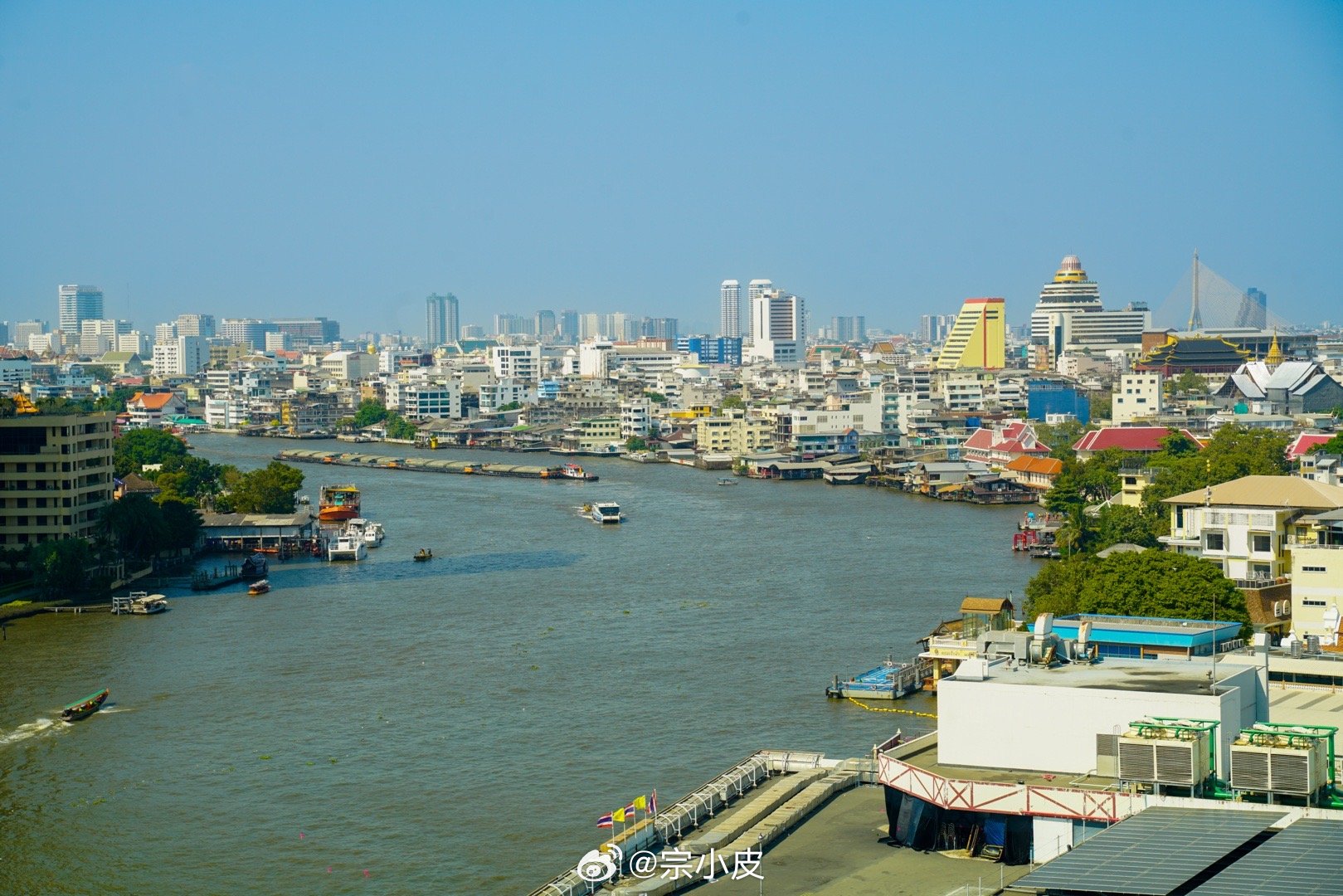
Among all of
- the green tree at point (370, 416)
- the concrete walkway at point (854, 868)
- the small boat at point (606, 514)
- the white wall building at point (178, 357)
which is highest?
the white wall building at point (178, 357)

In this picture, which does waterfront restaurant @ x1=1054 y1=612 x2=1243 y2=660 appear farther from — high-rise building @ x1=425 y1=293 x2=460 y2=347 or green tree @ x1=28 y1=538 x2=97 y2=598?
high-rise building @ x1=425 y1=293 x2=460 y2=347

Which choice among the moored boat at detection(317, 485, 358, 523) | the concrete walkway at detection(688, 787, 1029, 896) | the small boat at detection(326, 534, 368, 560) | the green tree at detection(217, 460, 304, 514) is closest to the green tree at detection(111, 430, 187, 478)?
the moored boat at detection(317, 485, 358, 523)

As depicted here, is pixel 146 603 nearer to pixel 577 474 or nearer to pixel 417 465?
pixel 577 474

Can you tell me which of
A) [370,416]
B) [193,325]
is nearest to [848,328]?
[193,325]

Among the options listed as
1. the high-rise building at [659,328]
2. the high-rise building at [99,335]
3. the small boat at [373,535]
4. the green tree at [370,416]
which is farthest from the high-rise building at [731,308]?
the small boat at [373,535]

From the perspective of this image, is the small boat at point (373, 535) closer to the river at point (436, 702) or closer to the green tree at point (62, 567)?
the river at point (436, 702)

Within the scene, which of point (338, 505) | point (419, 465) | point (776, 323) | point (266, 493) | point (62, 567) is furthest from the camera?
point (776, 323)
